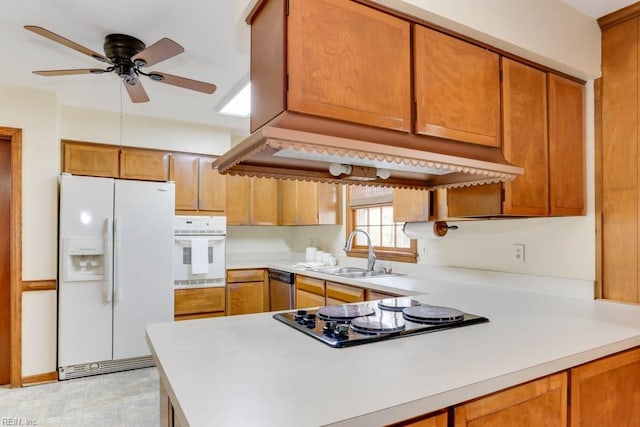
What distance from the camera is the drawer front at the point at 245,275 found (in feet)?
13.8

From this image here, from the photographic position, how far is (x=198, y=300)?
157 inches

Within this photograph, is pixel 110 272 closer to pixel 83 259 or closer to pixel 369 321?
pixel 83 259

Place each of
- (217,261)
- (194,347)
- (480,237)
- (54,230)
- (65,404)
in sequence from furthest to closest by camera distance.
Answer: (217,261), (54,230), (65,404), (480,237), (194,347)

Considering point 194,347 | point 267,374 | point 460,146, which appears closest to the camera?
point 267,374

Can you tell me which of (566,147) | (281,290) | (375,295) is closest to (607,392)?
(566,147)

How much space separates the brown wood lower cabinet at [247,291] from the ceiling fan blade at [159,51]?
254 centimetres

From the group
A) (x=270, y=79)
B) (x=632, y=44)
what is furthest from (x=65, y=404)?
(x=632, y=44)

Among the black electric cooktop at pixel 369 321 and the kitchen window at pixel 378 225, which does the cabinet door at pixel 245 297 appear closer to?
the kitchen window at pixel 378 225

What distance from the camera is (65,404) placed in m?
2.79

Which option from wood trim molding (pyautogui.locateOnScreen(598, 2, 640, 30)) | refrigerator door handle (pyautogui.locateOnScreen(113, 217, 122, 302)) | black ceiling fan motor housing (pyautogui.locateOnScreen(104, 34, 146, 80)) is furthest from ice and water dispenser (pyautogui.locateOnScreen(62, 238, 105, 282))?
wood trim molding (pyautogui.locateOnScreen(598, 2, 640, 30))

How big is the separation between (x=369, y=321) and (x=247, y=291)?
301 cm

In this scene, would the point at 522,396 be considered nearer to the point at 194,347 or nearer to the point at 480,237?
the point at 194,347

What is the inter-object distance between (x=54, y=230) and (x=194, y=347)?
2800 millimetres

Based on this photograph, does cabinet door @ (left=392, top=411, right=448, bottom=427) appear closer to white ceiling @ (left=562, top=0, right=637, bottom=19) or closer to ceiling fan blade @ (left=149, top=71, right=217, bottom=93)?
white ceiling @ (left=562, top=0, right=637, bottom=19)
